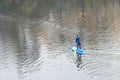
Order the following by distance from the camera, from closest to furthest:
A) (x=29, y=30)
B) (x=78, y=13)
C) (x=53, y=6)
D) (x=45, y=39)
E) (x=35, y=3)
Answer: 1. (x=45, y=39)
2. (x=29, y=30)
3. (x=78, y=13)
4. (x=53, y=6)
5. (x=35, y=3)

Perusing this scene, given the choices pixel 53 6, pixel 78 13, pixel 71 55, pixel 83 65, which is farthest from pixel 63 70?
pixel 53 6

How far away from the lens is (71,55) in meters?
51.5

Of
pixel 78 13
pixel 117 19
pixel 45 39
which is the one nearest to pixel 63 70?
pixel 45 39

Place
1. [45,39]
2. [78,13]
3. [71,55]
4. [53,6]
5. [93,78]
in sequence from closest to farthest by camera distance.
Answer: [93,78] → [71,55] → [45,39] → [78,13] → [53,6]

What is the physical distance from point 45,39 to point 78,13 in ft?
110

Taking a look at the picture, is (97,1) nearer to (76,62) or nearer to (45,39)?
(45,39)

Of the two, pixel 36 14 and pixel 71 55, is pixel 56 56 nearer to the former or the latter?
pixel 71 55

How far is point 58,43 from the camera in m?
60.0

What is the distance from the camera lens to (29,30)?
73.8 metres

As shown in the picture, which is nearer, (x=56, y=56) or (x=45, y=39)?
(x=56, y=56)

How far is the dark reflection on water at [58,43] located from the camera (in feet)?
149

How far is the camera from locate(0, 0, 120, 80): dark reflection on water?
149 ft

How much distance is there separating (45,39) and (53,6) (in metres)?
52.0

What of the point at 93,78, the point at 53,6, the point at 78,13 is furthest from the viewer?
the point at 53,6
